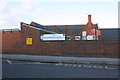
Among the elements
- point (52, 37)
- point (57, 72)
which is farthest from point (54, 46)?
point (57, 72)

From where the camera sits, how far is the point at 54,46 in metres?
24.4

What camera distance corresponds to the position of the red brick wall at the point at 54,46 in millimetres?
22594

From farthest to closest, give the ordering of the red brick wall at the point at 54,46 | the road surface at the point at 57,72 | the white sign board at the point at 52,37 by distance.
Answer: the white sign board at the point at 52,37
the red brick wall at the point at 54,46
the road surface at the point at 57,72

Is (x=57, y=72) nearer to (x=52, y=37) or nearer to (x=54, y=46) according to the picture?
(x=54, y=46)

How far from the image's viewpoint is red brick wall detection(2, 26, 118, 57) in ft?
74.1

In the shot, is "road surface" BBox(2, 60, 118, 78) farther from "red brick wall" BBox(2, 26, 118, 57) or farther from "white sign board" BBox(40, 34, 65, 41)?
"white sign board" BBox(40, 34, 65, 41)

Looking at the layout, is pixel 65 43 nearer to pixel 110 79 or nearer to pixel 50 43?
pixel 50 43

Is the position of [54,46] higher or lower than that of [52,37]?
lower

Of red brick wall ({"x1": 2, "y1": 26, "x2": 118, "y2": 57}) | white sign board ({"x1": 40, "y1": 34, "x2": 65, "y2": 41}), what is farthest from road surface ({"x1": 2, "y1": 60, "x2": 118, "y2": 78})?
white sign board ({"x1": 40, "y1": 34, "x2": 65, "y2": 41})

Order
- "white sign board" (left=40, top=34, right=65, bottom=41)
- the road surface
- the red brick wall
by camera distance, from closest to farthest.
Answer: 1. the road surface
2. the red brick wall
3. "white sign board" (left=40, top=34, right=65, bottom=41)

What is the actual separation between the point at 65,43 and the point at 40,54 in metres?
4.09

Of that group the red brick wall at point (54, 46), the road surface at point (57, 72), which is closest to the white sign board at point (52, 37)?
the red brick wall at point (54, 46)

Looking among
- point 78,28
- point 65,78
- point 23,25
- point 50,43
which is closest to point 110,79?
point 65,78

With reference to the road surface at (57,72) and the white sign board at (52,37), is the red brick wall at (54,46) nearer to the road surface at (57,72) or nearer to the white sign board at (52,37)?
the white sign board at (52,37)
